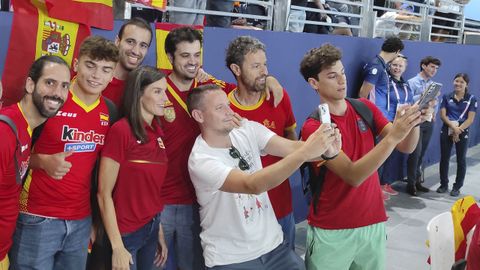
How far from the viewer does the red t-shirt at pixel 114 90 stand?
2693 millimetres

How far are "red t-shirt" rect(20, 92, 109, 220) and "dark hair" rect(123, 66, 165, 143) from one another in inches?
6.1

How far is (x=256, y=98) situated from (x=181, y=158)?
595 mm

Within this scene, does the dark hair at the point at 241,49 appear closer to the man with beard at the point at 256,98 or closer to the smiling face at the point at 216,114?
the man with beard at the point at 256,98

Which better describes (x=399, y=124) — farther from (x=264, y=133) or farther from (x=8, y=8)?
(x=8, y=8)

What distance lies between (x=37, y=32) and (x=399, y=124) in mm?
1868

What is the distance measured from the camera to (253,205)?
2492 mm

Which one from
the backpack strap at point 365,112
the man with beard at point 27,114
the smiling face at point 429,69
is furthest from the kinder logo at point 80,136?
the smiling face at point 429,69

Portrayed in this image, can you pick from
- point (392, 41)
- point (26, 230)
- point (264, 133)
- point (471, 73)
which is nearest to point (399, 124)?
point (264, 133)

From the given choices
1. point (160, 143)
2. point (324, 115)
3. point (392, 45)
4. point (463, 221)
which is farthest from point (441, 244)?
point (392, 45)

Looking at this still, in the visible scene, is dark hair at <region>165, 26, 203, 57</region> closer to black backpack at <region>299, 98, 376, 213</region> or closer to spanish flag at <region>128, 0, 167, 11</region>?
spanish flag at <region>128, 0, 167, 11</region>

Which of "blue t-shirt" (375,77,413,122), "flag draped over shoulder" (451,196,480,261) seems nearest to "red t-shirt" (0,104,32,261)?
"flag draped over shoulder" (451,196,480,261)

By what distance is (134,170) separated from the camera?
243cm

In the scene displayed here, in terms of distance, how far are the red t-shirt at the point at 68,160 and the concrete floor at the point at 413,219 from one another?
274 cm

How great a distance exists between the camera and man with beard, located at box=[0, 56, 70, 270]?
2.07m
